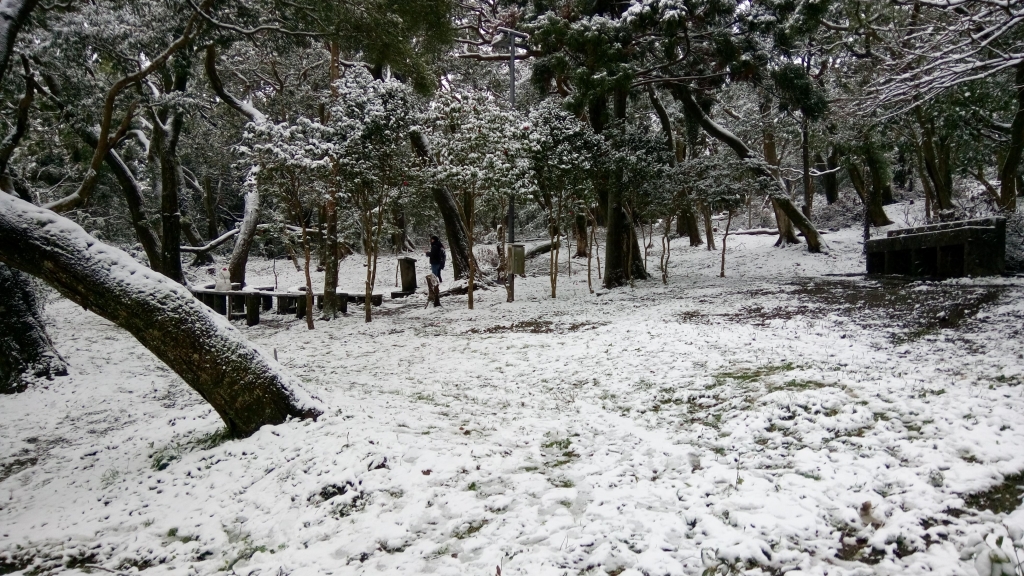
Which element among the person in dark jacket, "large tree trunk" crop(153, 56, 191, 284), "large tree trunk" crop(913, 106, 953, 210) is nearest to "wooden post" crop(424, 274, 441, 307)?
the person in dark jacket

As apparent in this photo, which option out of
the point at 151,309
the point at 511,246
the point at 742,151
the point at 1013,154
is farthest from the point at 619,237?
the point at 151,309

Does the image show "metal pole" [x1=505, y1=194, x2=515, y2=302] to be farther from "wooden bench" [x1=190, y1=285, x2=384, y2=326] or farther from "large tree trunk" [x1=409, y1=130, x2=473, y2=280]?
"wooden bench" [x1=190, y1=285, x2=384, y2=326]

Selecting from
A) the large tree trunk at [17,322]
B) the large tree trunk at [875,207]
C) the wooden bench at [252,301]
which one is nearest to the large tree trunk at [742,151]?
the large tree trunk at [875,207]

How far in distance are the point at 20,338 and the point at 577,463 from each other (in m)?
7.58

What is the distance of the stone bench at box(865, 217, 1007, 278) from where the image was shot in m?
9.80

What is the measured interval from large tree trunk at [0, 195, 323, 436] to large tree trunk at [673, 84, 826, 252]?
13.4m

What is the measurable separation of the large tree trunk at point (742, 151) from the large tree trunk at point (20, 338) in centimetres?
1416

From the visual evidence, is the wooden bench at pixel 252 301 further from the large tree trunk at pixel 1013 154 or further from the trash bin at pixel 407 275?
the large tree trunk at pixel 1013 154

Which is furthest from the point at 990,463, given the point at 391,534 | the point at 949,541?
the point at 391,534

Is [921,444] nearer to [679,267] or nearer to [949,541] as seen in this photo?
[949,541]

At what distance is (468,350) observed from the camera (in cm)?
854

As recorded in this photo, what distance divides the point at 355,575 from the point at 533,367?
4.42m

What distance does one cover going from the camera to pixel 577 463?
13.0ft

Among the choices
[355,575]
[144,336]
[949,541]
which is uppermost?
[144,336]
